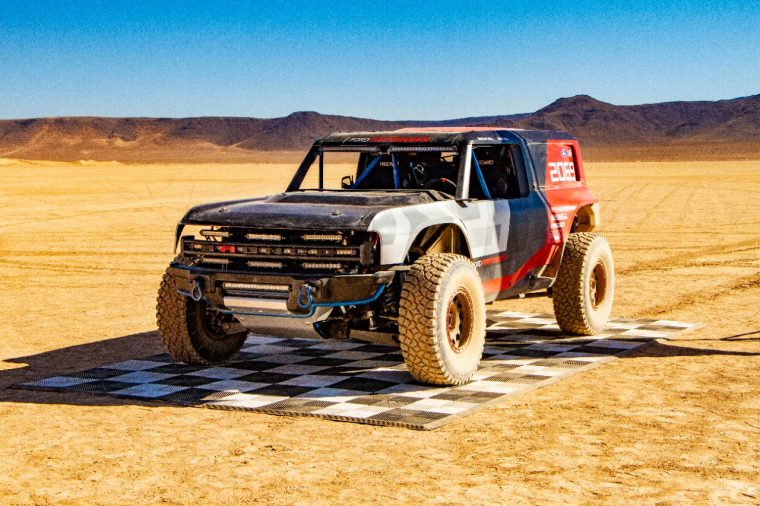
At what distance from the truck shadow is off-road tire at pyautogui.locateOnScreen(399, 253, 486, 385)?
6.03 feet

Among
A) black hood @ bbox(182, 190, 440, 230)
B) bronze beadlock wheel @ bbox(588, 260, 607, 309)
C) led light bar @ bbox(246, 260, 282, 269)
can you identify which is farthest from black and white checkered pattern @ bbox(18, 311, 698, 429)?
black hood @ bbox(182, 190, 440, 230)

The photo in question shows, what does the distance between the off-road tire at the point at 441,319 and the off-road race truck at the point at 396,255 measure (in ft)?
0.04

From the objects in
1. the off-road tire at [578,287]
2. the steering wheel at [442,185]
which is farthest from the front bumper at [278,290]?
the off-road tire at [578,287]

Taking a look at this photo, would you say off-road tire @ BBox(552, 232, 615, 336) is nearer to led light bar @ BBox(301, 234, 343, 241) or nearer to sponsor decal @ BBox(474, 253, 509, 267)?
sponsor decal @ BBox(474, 253, 509, 267)

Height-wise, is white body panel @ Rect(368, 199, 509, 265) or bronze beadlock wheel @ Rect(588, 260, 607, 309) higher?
white body panel @ Rect(368, 199, 509, 265)

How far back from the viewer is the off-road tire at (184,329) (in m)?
9.64

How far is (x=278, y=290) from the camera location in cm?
850

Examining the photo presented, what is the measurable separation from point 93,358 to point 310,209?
3099mm

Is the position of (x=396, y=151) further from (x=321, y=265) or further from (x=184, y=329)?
(x=184, y=329)

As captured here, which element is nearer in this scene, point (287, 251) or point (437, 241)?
point (287, 251)

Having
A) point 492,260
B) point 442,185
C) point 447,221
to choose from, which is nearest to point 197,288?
point 447,221

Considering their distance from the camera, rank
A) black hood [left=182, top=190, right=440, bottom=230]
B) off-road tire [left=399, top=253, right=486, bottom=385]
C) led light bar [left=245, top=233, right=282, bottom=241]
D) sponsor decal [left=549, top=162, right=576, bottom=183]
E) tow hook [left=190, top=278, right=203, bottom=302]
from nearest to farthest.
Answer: black hood [left=182, top=190, right=440, bottom=230] < off-road tire [left=399, top=253, right=486, bottom=385] < led light bar [left=245, top=233, right=282, bottom=241] < tow hook [left=190, top=278, right=203, bottom=302] < sponsor decal [left=549, top=162, right=576, bottom=183]

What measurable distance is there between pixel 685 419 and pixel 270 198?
161 inches

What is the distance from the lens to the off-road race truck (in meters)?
8.45
